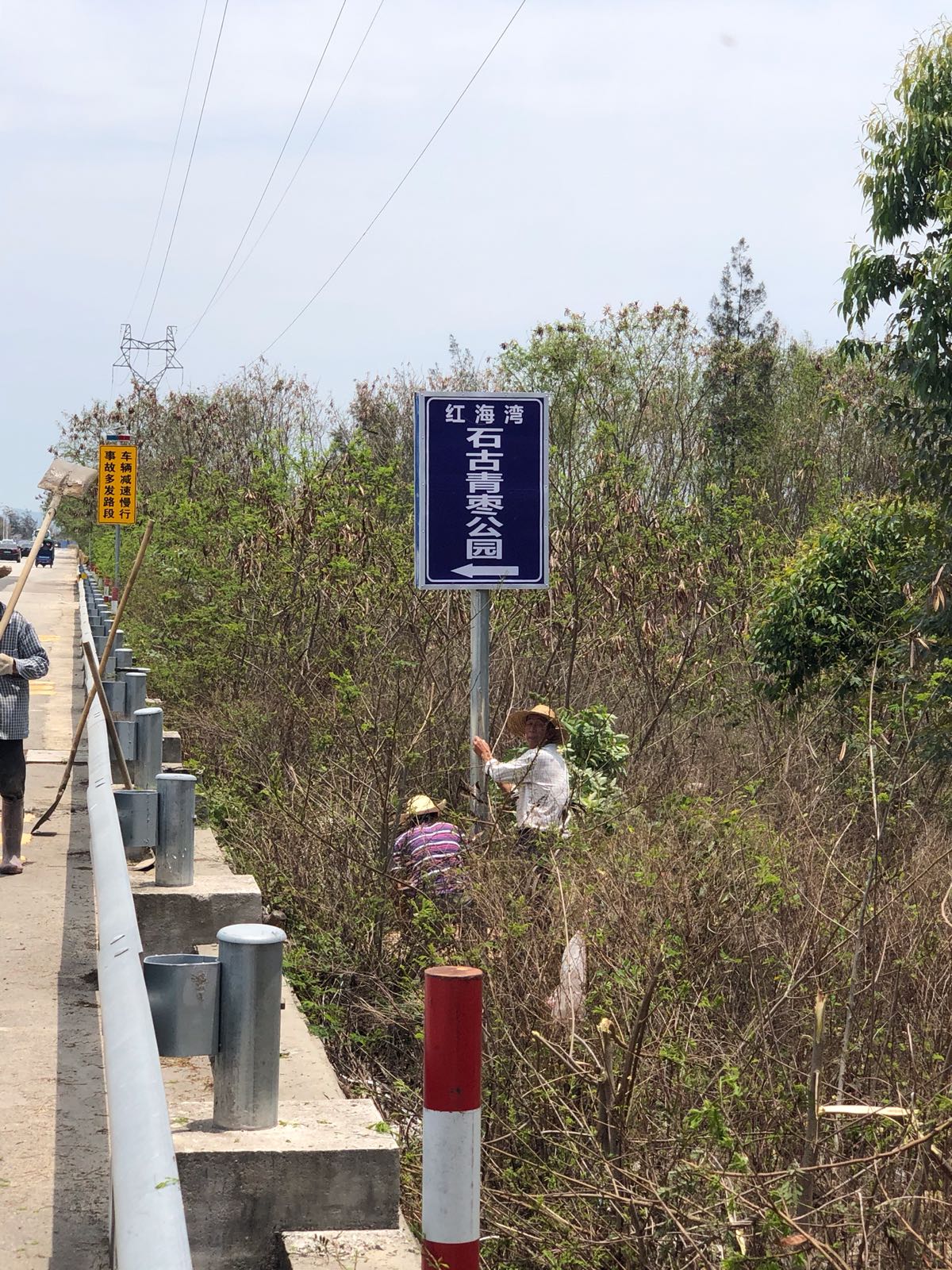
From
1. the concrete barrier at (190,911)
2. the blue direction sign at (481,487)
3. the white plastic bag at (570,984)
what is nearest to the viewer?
the concrete barrier at (190,911)

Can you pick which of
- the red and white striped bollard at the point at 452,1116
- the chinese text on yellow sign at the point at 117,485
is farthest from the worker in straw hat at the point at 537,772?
the chinese text on yellow sign at the point at 117,485

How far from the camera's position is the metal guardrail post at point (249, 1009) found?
3.14m

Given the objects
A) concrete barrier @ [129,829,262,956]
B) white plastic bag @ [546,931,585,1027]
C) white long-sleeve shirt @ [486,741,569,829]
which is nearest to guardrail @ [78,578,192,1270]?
concrete barrier @ [129,829,262,956]

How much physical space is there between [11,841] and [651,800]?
3.59 m

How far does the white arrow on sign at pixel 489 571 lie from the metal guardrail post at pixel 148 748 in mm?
2499

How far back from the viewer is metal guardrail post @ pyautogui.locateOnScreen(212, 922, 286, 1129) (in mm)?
3143

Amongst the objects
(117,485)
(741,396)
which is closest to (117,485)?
(117,485)

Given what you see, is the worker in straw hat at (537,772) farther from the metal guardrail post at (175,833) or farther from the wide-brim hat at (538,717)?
the metal guardrail post at (175,833)

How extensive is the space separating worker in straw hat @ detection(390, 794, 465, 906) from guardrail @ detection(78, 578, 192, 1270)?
3005 millimetres

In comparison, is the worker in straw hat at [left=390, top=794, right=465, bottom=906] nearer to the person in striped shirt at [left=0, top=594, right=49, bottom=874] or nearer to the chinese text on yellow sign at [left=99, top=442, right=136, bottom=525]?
the person in striped shirt at [left=0, top=594, right=49, bottom=874]

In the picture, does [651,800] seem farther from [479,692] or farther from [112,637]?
[112,637]

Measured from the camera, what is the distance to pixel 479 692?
849cm

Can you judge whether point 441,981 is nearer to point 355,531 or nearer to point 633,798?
point 633,798

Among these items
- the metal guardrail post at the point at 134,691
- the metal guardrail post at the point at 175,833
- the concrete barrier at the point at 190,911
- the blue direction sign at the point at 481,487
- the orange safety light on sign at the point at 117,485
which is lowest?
the concrete barrier at the point at 190,911
